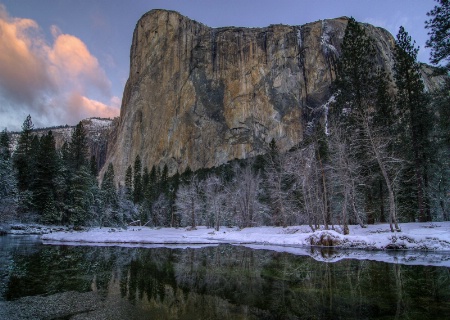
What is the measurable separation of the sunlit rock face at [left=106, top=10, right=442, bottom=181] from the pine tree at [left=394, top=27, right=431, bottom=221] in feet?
253

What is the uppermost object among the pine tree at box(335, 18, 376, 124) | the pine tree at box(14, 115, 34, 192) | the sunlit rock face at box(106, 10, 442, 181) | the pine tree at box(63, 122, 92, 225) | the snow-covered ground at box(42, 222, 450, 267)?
the sunlit rock face at box(106, 10, 442, 181)

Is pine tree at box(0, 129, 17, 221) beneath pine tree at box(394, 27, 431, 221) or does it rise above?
beneath

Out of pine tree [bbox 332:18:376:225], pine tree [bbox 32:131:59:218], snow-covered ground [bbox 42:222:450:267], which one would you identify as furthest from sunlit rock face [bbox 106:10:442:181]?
snow-covered ground [bbox 42:222:450:267]

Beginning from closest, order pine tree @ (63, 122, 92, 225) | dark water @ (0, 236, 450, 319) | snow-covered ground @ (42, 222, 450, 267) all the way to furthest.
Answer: dark water @ (0, 236, 450, 319) < snow-covered ground @ (42, 222, 450, 267) < pine tree @ (63, 122, 92, 225)

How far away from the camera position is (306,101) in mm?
115312

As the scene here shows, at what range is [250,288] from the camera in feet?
29.9

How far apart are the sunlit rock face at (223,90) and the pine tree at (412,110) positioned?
253 feet

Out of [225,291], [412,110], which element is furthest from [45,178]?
[412,110]

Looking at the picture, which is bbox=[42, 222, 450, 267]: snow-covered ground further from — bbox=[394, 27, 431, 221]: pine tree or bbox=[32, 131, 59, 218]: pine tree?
bbox=[32, 131, 59, 218]: pine tree

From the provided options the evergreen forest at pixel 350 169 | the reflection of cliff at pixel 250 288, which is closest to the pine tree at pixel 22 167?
the evergreen forest at pixel 350 169

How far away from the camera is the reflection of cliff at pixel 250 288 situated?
671 cm

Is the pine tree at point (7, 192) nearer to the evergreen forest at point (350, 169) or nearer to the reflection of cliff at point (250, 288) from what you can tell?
the evergreen forest at point (350, 169)

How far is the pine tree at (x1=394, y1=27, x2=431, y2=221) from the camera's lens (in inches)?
1100

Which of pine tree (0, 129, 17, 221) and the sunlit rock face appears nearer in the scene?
pine tree (0, 129, 17, 221)
